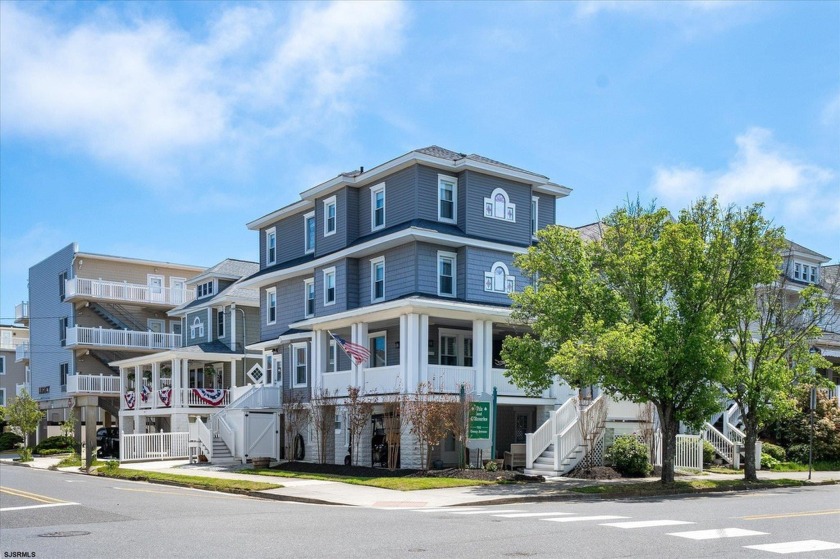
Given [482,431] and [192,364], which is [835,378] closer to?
[482,431]

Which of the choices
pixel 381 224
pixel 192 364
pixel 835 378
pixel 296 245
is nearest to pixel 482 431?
pixel 381 224

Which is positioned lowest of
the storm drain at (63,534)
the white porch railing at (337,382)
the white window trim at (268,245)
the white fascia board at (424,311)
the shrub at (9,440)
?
the shrub at (9,440)

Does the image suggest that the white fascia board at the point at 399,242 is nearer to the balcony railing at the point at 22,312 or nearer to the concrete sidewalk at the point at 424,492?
the concrete sidewalk at the point at 424,492

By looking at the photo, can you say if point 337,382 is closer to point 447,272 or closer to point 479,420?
point 447,272

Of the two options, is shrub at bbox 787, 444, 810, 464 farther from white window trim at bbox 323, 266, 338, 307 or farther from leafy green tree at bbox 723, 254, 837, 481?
white window trim at bbox 323, 266, 338, 307

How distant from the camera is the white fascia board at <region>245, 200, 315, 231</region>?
39.4 m

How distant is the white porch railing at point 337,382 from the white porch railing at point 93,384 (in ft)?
84.0

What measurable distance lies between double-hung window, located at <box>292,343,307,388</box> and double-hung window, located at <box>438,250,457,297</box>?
352 inches

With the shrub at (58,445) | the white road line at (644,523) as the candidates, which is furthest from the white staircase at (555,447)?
the shrub at (58,445)

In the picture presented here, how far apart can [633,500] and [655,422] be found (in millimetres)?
10446

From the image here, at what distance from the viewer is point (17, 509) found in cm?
1941

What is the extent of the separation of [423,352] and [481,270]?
459 cm

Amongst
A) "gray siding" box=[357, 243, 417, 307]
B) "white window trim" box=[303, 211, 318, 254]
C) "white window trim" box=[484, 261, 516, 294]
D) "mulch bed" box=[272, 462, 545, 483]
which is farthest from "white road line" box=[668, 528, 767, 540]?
"white window trim" box=[303, 211, 318, 254]

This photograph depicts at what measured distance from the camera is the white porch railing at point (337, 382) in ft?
109
